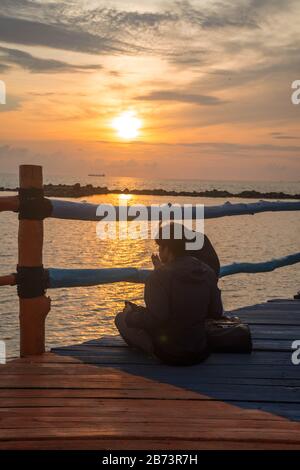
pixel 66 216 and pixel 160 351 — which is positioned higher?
pixel 66 216

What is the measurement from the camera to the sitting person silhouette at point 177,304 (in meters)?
5.04

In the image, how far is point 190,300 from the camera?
5055 millimetres

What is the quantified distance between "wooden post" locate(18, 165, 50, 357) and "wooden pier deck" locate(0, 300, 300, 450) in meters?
0.19

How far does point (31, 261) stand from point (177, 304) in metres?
1.28

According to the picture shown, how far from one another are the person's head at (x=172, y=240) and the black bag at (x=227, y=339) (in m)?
0.82

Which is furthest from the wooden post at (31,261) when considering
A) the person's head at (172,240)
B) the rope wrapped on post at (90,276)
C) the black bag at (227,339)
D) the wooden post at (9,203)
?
the black bag at (227,339)

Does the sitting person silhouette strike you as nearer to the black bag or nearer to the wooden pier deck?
the wooden pier deck

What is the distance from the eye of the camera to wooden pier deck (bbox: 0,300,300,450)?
135 inches

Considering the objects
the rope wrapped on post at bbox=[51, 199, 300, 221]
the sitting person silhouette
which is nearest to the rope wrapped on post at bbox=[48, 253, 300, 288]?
the rope wrapped on post at bbox=[51, 199, 300, 221]

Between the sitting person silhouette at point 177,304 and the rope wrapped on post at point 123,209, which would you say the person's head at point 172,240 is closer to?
the sitting person silhouette at point 177,304
